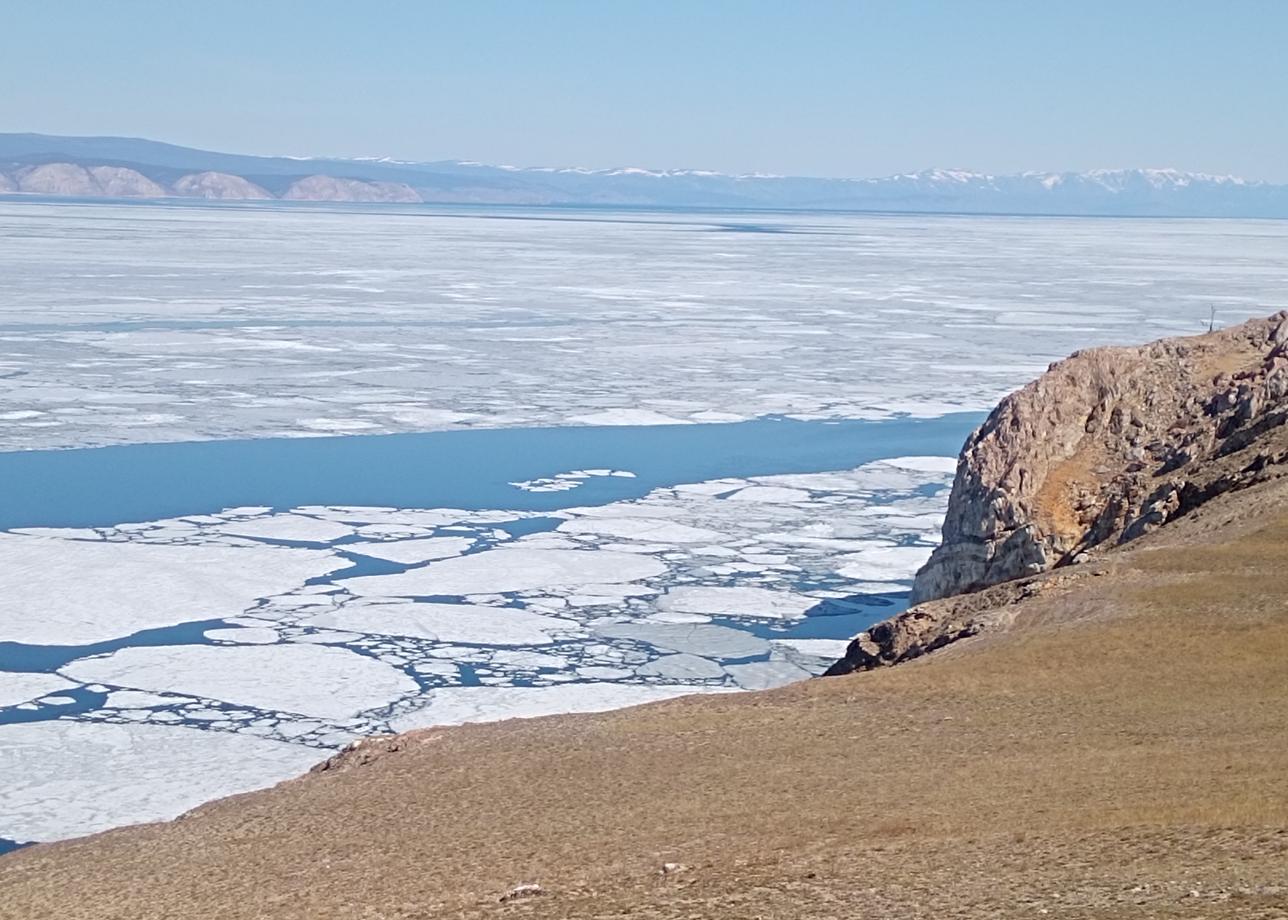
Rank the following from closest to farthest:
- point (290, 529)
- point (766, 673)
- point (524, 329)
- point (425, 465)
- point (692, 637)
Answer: point (766, 673) → point (692, 637) → point (290, 529) → point (425, 465) → point (524, 329)

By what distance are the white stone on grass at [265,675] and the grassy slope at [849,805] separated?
11.9 ft

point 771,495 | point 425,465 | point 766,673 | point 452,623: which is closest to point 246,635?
point 452,623

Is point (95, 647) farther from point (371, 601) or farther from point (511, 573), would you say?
point (511, 573)

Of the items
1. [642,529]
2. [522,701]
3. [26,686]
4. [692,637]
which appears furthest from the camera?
[642,529]

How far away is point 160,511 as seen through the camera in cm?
2539

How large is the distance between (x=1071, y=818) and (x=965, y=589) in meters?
10.3

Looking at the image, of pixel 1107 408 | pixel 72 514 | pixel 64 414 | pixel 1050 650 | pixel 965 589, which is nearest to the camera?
pixel 1050 650

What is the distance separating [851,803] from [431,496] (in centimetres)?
1765

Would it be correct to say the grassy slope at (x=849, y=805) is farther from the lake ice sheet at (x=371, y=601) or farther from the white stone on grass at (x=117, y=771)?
the lake ice sheet at (x=371, y=601)

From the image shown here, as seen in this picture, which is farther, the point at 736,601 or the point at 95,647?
the point at 736,601

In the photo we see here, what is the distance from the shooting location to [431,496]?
27.4 meters

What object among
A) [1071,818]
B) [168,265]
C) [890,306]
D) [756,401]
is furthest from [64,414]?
[168,265]

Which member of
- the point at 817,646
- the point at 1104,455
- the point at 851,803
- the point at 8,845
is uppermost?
the point at 1104,455

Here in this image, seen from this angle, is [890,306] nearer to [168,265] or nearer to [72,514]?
[168,265]
